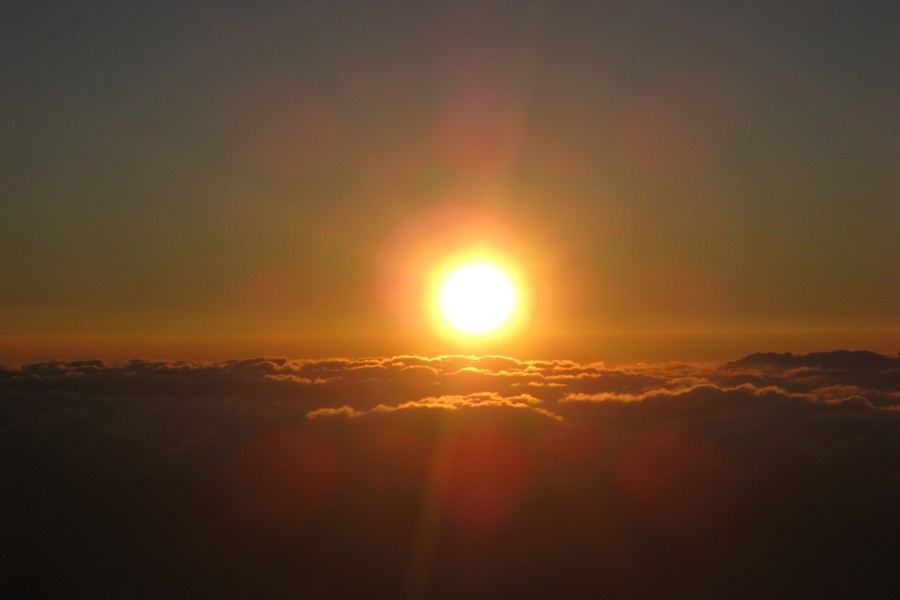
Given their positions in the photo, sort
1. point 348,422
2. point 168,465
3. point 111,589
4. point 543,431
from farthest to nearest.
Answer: point 168,465, point 111,589, point 348,422, point 543,431

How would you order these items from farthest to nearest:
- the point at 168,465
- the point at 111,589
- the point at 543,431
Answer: the point at 168,465, the point at 111,589, the point at 543,431

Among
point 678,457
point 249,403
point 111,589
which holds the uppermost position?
point 249,403

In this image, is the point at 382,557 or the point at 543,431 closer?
the point at 543,431

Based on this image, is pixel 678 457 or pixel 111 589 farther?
pixel 111 589

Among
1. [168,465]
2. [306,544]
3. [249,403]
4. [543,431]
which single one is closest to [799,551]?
[543,431]

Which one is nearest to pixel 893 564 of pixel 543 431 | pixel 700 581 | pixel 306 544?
pixel 700 581

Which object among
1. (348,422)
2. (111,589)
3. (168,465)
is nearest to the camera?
(348,422)

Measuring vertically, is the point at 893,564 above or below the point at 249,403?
below

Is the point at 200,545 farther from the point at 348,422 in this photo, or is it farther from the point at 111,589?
the point at 348,422

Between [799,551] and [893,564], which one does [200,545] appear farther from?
[893,564]
